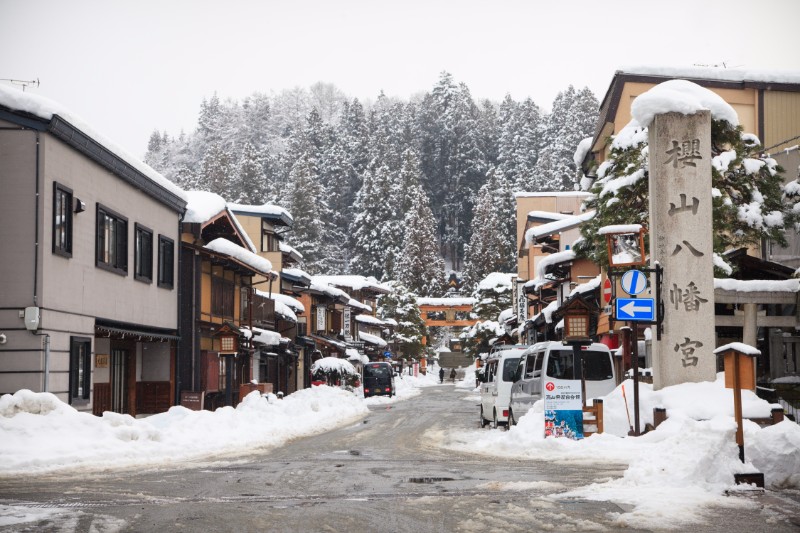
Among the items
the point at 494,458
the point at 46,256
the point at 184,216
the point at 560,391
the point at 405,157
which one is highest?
the point at 405,157

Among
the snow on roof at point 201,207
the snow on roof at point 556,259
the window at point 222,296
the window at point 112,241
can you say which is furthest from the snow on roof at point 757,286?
the window at point 222,296

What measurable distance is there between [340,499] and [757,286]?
14504 mm

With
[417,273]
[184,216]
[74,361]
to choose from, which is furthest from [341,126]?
[74,361]

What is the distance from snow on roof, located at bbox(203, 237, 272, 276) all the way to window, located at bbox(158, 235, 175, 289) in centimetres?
180

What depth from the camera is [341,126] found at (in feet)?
413

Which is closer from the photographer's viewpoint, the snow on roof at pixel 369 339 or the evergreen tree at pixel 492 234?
the snow on roof at pixel 369 339

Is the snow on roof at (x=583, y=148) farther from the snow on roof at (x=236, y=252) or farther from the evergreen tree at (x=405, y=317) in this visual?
the evergreen tree at (x=405, y=317)

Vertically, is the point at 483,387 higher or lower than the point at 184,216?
lower

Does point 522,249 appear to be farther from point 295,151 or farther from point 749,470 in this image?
point 295,151

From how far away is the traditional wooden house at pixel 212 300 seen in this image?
2842 cm

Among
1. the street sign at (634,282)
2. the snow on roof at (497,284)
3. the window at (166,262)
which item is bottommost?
the street sign at (634,282)

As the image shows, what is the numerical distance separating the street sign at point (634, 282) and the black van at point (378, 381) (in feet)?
116

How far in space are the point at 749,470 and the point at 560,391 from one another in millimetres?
6428

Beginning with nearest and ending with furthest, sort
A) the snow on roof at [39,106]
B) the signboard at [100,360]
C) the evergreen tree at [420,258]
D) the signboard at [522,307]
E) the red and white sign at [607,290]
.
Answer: the snow on roof at [39,106]
the signboard at [100,360]
the red and white sign at [607,290]
the signboard at [522,307]
the evergreen tree at [420,258]
